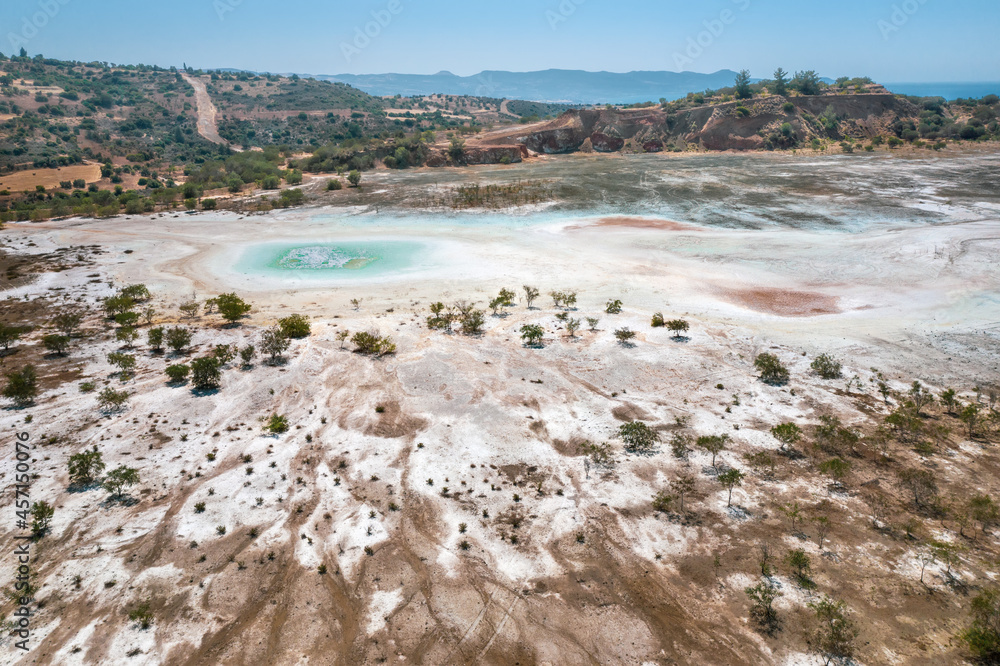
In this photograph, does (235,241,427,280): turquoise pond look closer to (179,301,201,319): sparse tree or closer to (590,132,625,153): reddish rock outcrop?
(179,301,201,319): sparse tree

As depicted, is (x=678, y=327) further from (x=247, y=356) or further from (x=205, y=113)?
(x=205, y=113)

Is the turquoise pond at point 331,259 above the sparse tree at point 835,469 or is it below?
above

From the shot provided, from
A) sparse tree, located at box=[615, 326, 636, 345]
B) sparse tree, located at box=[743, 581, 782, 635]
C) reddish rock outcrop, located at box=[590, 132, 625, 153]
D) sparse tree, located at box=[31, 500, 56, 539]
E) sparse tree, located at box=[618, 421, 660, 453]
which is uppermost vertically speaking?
reddish rock outcrop, located at box=[590, 132, 625, 153]

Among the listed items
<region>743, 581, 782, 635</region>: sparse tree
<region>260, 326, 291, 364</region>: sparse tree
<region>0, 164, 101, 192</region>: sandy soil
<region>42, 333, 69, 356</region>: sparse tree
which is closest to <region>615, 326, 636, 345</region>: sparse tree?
<region>743, 581, 782, 635</region>: sparse tree

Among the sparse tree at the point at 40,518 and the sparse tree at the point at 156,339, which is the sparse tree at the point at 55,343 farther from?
the sparse tree at the point at 40,518

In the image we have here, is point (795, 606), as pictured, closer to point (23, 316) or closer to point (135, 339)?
point (135, 339)

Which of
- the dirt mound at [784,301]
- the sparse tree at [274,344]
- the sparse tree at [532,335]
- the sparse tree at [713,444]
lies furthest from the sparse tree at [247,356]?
the dirt mound at [784,301]
